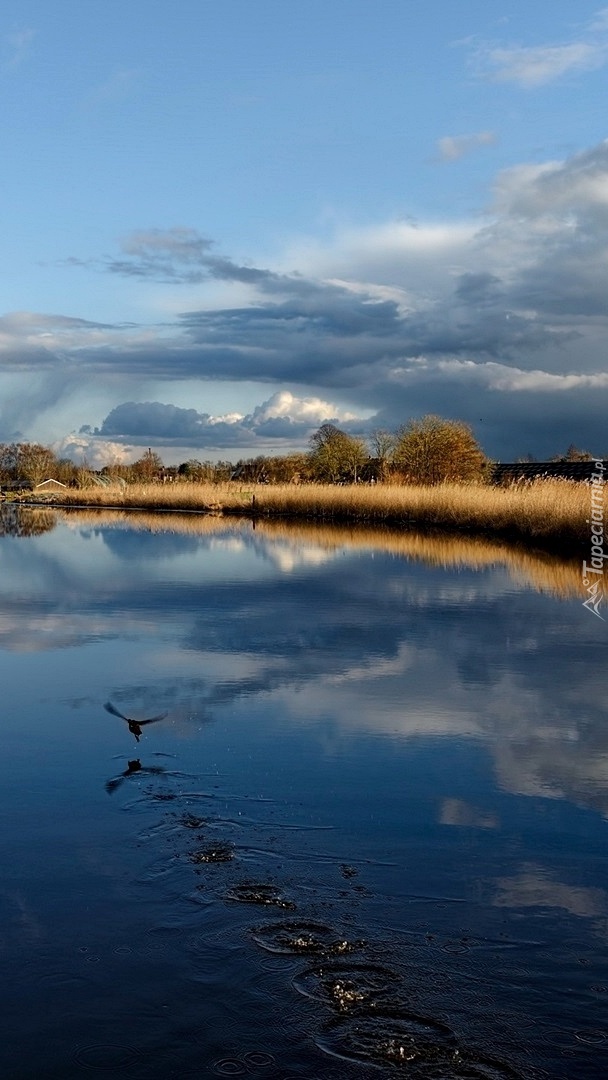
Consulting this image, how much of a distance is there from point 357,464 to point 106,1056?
4993cm

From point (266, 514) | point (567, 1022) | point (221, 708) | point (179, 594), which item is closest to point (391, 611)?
point (179, 594)

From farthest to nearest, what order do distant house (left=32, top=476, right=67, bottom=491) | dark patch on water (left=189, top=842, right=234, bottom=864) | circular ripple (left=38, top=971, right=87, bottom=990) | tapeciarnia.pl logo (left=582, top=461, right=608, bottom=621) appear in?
distant house (left=32, top=476, right=67, bottom=491) < tapeciarnia.pl logo (left=582, top=461, right=608, bottom=621) < dark patch on water (left=189, top=842, right=234, bottom=864) < circular ripple (left=38, top=971, right=87, bottom=990)

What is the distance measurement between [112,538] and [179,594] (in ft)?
39.1

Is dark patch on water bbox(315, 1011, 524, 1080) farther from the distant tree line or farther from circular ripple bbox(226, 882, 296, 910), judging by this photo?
the distant tree line

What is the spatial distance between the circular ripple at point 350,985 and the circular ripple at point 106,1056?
59 cm

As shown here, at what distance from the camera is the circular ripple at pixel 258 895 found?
390 cm

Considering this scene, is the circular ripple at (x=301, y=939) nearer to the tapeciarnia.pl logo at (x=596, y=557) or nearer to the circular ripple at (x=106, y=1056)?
the circular ripple at (x=106, y=1056)

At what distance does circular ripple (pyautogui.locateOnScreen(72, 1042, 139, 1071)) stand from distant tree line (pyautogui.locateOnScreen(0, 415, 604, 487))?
3398 centimetres

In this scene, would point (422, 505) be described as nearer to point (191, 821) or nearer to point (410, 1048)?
point (191, 821)

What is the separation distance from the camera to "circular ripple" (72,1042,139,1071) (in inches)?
114

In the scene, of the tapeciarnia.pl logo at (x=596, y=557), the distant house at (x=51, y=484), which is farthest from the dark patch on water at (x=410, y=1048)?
the distant house at (x=51, y=484)

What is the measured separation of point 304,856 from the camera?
4.37 metres

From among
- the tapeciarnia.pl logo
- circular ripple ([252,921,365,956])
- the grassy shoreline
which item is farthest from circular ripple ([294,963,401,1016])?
the grassy shoreline

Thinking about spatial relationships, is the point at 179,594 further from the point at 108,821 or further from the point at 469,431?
the point at 469,431
